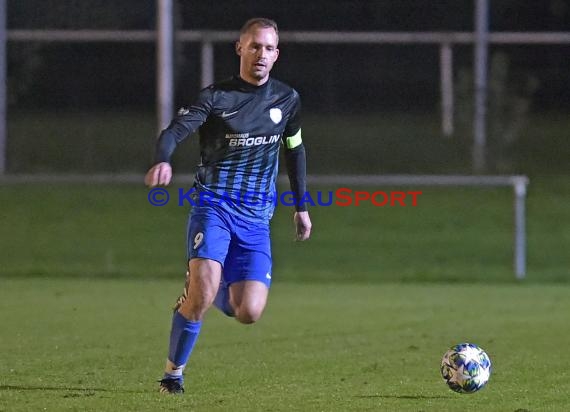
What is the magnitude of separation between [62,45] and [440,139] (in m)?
6.49

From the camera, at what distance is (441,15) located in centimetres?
2025

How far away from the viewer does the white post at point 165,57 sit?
726 inches

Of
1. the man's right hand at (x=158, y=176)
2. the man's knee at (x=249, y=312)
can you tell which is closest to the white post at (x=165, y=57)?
the man's knee at (x=249, y=312)

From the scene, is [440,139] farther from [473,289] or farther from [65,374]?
[65,374]

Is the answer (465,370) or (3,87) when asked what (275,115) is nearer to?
(465,370)

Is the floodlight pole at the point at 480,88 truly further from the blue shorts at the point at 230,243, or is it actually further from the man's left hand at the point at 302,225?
the blue shorts at the point at 230,243

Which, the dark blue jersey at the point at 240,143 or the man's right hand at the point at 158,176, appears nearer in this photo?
the man's right hand at the point at 158,176

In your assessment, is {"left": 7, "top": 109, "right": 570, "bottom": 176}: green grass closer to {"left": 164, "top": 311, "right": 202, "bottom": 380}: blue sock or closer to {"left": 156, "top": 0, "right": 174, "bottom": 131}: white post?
{"left": 156, "top": 0, "right": 174, "bottom": 131}: white post

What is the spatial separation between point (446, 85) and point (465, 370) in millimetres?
14485

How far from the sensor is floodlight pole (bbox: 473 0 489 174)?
1977 cm

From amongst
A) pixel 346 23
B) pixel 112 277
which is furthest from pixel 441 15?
pixel 112 277

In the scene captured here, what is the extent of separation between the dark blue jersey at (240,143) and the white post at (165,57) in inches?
442

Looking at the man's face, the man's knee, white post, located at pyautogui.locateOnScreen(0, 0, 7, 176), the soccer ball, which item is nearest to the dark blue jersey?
the man's face

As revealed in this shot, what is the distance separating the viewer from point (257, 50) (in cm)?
701
